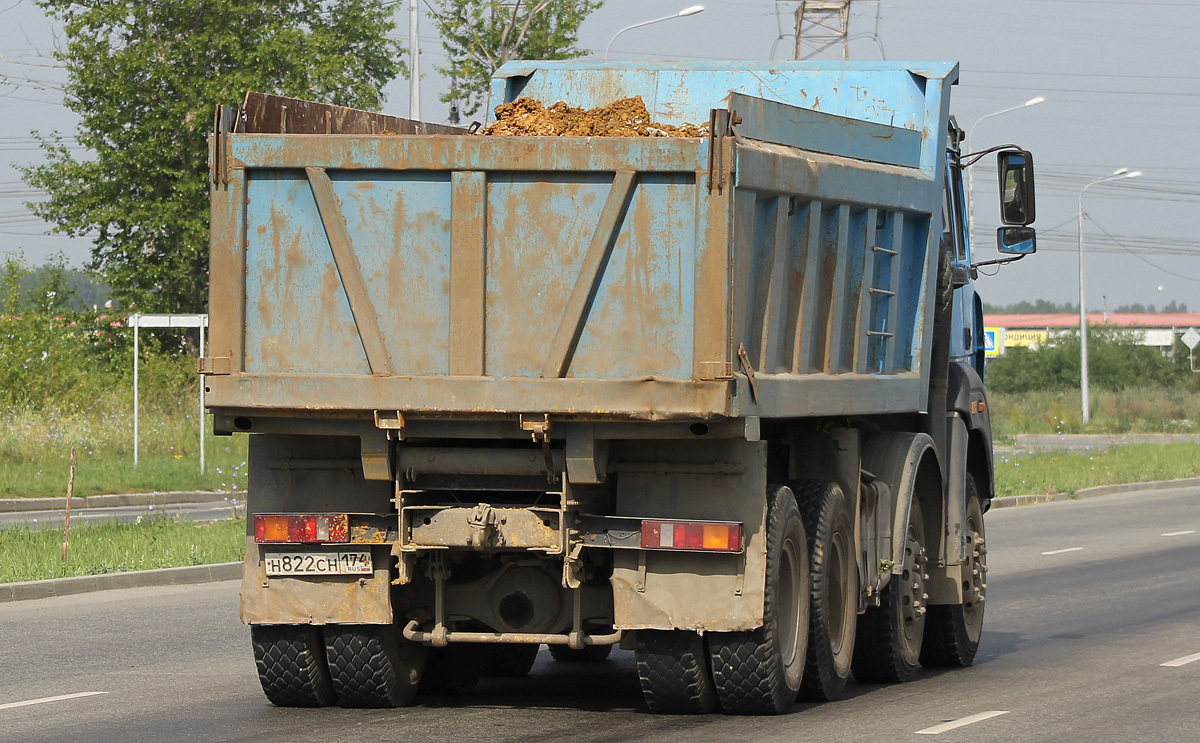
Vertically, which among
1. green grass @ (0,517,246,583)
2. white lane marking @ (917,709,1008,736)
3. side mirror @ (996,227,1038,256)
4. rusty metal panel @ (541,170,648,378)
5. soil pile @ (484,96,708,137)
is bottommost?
white lane marking @ (917,709,1008,736)

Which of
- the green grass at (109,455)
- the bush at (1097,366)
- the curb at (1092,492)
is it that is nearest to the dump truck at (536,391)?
the curb at (1092,492)

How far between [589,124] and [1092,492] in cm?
2258

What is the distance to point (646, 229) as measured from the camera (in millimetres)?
7652

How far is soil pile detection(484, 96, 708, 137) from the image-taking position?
26.3ft

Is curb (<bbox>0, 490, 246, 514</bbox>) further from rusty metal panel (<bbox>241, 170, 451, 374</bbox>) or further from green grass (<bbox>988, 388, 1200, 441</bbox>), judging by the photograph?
green grass (<bbox>988, 388, 1200, 441</bbox>)

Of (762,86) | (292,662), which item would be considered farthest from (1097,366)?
(292,662)

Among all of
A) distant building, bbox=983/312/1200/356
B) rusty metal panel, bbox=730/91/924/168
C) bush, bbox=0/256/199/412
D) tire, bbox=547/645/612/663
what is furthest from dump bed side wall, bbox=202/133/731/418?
distant building, bbox=983/312/1200/356

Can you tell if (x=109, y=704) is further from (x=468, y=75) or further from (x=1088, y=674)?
(x=468, y=75)

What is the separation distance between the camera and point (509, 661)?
10.1 metres

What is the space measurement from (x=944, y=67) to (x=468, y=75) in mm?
28254

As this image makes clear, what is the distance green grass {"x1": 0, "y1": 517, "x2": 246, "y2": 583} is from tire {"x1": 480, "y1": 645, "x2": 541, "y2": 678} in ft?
16.5

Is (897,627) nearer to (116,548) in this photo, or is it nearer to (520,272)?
(520,272)

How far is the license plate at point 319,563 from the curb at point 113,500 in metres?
16.7

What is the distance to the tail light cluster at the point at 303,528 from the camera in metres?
8.14
